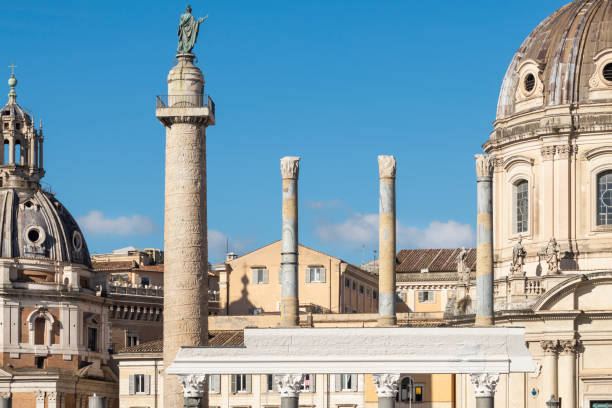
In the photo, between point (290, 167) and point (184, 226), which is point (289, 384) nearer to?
point (184, 226)

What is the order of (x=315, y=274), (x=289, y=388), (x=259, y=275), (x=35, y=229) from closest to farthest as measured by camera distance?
1. (x=289, y=388)
2. (x=315, y=274)
3. (x=259, y=275)
4. (x=35, y=229)

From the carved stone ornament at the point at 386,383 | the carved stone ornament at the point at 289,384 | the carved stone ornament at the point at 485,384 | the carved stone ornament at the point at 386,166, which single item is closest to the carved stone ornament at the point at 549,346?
the carved stone ornament at the point at 386,166

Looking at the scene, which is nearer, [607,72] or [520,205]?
[607,72]

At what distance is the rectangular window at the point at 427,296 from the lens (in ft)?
397

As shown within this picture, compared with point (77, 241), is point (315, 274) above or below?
below

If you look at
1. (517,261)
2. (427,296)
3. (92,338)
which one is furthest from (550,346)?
(427,296)

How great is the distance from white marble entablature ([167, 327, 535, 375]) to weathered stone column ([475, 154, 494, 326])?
3.09m

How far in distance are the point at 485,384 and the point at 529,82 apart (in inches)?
997

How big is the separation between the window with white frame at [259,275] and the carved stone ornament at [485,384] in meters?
49.1

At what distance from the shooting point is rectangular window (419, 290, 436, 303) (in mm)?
120938

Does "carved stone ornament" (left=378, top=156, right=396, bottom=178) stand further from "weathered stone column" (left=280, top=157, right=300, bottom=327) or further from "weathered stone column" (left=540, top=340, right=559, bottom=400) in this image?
"weathered stone column" (left=540, top=340, right=559, bottom=400)

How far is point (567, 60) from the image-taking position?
82.8 metres

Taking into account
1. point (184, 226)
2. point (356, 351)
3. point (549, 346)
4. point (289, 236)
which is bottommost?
point (549, 346)

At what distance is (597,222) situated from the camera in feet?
270
